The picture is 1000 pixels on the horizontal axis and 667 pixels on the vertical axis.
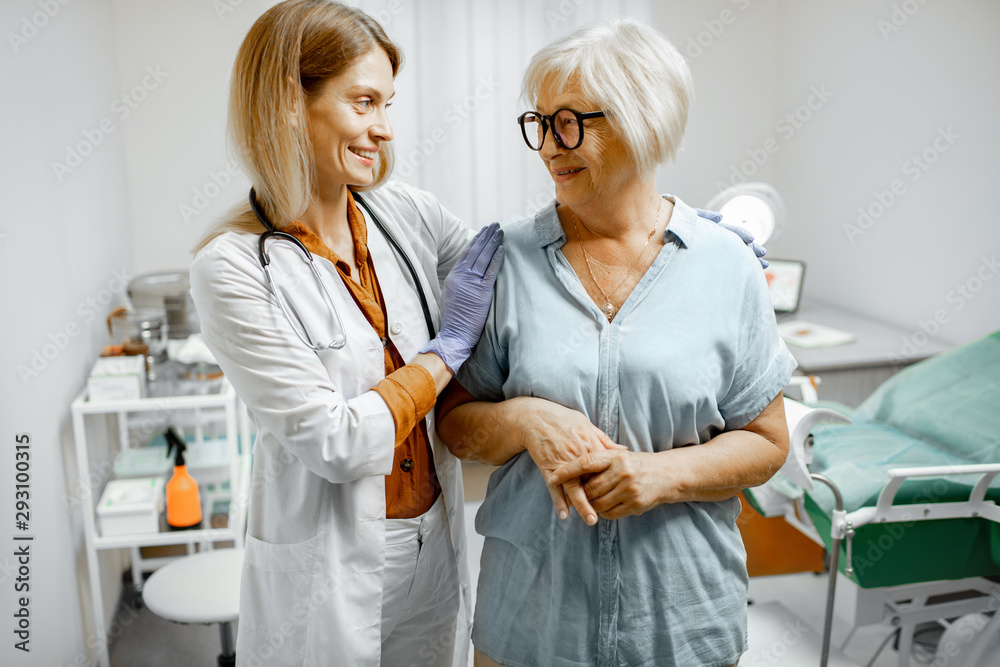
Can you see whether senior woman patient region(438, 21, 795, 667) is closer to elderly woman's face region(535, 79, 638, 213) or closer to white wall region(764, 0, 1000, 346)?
elderly woman's face region(535, 79, 638, 213)

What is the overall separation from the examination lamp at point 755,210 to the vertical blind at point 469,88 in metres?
1.04

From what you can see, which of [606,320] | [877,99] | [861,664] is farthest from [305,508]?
[877,99]

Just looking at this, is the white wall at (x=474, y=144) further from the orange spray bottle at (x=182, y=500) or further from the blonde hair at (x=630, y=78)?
the blonde hair at (x=630, y=78)

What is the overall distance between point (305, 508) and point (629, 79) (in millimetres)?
771

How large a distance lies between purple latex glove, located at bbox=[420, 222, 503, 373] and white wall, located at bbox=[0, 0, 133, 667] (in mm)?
1085

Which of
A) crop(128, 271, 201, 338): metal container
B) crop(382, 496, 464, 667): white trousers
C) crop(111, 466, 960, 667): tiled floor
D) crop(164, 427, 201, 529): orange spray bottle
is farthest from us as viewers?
crop(128, 271, 201, 338): metal container

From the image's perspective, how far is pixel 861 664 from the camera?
2.23 metres

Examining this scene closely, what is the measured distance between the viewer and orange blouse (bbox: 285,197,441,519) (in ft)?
3.86

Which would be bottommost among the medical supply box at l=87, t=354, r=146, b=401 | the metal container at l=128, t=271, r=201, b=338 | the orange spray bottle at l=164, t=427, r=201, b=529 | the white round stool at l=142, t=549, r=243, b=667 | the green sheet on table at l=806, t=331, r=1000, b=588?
the white round stool at l=142, t=549, r=243, b=667

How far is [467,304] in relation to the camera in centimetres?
119

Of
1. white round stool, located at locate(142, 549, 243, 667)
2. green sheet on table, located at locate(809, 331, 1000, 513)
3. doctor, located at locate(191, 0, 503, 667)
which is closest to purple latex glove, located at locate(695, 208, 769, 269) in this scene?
doctor, located at locate(191, 0, 503, 667)

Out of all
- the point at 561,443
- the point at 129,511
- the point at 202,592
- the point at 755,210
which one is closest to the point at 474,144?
the point at 755,210

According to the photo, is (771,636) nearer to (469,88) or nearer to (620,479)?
(620,479)

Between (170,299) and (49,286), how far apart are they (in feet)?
1.95
